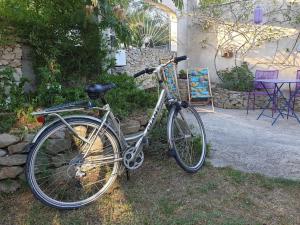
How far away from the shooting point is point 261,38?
7684 millimetres

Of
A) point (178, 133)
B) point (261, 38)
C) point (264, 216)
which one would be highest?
point (261, 38)

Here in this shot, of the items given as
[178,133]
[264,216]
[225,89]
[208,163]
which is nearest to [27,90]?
[178,133]

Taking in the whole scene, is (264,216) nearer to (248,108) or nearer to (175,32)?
(248,108)

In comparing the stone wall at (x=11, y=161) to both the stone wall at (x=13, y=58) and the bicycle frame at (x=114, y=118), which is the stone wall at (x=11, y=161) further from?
the stone wall at (x=13, y=58)

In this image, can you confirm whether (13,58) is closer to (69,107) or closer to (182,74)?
(69,107)

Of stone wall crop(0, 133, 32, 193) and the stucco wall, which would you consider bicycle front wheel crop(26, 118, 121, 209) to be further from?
the stucco wall

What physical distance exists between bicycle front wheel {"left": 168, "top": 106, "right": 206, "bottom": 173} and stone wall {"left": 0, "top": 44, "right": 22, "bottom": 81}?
1.95 metres

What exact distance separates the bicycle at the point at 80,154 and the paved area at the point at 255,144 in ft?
2.88

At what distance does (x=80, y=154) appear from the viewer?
2.68m

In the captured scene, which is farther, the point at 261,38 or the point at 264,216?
the point at 261,38

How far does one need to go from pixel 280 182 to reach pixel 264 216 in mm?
666

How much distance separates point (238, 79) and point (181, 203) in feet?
17.7

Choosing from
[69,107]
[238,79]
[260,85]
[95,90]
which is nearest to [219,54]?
[238,79]

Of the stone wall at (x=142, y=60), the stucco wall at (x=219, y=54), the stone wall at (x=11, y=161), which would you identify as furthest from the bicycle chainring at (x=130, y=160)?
the stucco wall at (x=219, y=54)
